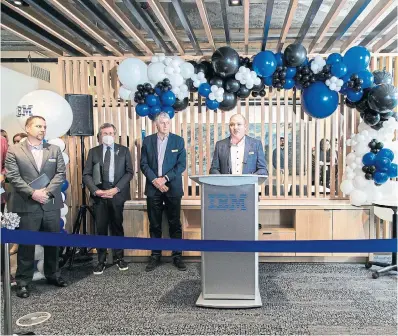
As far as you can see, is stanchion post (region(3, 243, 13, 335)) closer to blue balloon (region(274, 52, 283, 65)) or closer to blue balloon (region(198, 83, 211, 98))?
blue balloon (region(198, 83, 211, 98))

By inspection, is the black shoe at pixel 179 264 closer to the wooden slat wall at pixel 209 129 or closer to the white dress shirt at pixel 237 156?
the wooden slat wall at pixel 209 129

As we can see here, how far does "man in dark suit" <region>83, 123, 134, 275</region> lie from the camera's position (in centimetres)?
470

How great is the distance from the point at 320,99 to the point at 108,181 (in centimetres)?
266

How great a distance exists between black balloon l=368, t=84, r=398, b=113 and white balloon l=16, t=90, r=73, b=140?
140 inches

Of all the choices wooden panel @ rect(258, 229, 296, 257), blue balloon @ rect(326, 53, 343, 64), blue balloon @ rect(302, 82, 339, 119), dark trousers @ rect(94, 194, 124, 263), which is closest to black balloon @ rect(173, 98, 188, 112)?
dark trousers @ rect(94, 194, 124, 263)

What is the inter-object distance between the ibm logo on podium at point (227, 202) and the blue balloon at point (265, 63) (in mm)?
1863

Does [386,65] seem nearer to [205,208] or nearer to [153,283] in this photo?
[205,208]

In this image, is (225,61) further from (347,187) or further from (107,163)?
(347,187)

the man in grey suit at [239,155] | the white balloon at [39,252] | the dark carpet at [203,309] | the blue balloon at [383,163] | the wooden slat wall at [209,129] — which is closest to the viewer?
the dark carpet at [203,309]

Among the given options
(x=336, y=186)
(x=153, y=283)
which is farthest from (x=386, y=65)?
(x=153, y=283)

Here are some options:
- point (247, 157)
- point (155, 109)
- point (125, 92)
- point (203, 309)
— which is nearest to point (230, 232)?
point (203, 309)

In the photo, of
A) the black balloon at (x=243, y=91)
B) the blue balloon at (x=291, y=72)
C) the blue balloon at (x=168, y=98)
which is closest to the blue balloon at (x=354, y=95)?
the blue balloon at (x=291, y=72)

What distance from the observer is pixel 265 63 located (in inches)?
181

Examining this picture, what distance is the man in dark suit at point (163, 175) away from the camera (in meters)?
4.75
